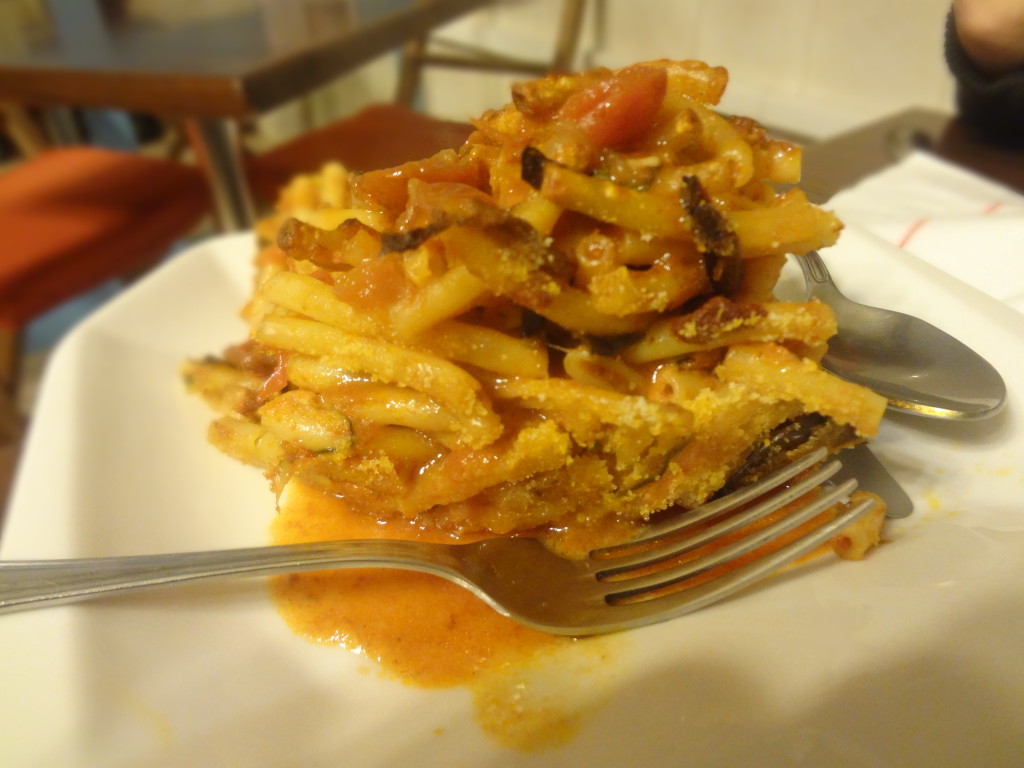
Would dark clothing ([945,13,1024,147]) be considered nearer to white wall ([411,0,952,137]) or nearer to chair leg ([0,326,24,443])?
white wall ([411,0,952,137])

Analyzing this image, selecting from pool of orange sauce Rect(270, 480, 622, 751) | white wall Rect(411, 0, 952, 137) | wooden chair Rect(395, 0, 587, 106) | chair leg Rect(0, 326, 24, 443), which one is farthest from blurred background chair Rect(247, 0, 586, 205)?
chair leg Rect(0, 326, 24, 443)

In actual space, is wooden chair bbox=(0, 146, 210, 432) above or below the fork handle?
below

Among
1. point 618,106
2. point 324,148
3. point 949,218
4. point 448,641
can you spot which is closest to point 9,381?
point 324,148

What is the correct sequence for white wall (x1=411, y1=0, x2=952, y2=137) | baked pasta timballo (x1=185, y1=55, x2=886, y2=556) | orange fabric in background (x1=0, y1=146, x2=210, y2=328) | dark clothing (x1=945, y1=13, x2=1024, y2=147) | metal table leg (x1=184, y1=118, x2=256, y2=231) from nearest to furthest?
baked pasta timballo (x1=185, y1=55, x2=886, y2=556) < dark clothing (x1=945, y1=13, x2=1024, y2=147) < white wall (x1=411, y1=0, x2=952, y2=137) < metal table leg (x1=184, y1=118, x2=256, y2=231) < orange fabric in background (x1=0, y1=146, x2=210, y2=328)

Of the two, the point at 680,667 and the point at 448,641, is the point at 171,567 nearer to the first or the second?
the point at 448,641

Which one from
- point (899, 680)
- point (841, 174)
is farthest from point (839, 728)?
point (841, 174)

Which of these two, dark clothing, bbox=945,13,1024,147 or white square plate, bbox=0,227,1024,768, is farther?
dark clothing, bbox=945,13,1024,147

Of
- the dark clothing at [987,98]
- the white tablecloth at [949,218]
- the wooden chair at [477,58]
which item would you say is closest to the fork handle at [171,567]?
the white tablecloth at [949,218]
